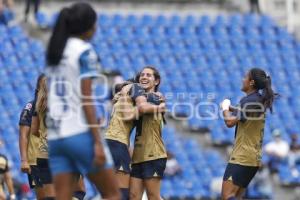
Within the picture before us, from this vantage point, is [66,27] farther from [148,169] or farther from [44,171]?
[148,169]

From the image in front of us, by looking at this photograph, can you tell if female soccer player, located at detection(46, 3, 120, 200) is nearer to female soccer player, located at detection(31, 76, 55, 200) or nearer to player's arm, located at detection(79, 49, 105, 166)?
player's arm, located at detection(79, 49, 105, 166)

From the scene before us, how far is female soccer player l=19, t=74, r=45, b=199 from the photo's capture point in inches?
468

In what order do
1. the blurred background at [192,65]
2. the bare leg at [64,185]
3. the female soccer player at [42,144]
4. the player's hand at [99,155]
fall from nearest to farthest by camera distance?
1. the player's hand at [99,155]
2. the bare leg at [64,185]
3. the female soccer player at [42,144]
4. the blurred background at [192,65]

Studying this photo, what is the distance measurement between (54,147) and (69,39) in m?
0.91

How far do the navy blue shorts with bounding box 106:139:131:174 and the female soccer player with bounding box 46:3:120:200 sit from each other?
3.64 meters

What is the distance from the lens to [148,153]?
39.8 feet

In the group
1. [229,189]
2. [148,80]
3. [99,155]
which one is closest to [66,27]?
[99,155]

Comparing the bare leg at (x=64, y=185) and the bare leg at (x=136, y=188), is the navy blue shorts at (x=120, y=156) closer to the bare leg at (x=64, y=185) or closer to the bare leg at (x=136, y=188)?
the bare leg at (x=136, y=188)

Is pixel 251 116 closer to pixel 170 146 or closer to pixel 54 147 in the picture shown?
pixel 54 147

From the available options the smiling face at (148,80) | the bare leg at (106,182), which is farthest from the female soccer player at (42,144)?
the bare leg at (106,182)

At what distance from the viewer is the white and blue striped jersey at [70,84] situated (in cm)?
838

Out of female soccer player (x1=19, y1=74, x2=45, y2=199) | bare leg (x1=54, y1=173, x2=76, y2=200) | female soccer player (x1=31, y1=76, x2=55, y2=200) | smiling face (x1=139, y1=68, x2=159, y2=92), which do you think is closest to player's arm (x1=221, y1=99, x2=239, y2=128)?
smiling face (x1=139, y1=68, x2=159, y2=92)

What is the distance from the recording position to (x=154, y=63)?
23969 mm

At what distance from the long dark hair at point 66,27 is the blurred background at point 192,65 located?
10918 mm
